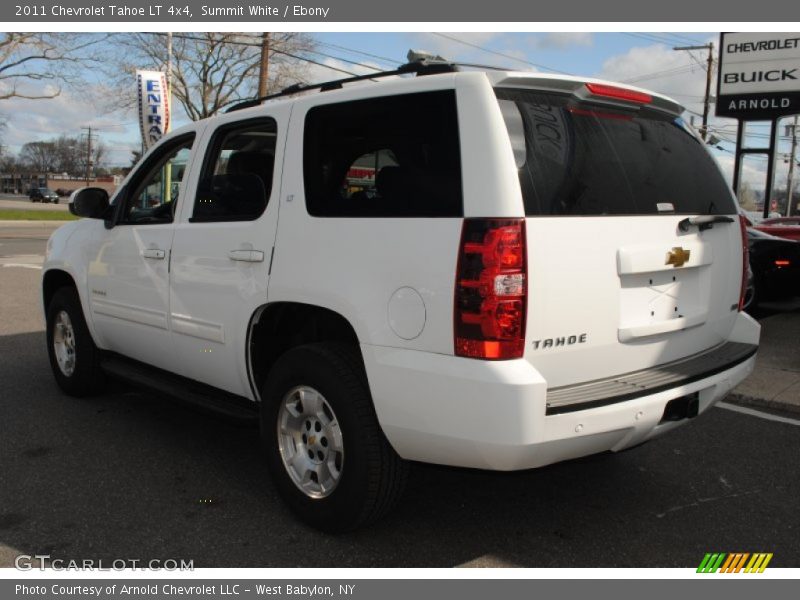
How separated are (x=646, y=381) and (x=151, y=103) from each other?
1997cm

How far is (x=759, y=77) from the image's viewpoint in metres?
15.7

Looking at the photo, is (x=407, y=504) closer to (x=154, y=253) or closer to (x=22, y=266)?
(x=154, y=253)

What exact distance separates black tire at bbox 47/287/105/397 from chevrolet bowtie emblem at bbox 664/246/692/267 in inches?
160

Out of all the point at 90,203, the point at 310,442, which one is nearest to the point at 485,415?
the point at 310,442

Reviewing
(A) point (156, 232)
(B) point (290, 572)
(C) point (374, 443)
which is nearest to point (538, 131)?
(C) point (374, 443)

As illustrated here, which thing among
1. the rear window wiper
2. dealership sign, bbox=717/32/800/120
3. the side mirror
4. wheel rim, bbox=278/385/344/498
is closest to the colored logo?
the rear window wiper

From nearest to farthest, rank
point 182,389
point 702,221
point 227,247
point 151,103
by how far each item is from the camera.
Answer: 1. point 702,221
2. point 227,247
3. point 182,389
4. point 151,103

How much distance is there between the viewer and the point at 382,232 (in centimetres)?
290

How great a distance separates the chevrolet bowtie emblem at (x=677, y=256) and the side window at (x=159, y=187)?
2.81 meters

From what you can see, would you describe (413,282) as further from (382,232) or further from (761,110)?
(761,110)

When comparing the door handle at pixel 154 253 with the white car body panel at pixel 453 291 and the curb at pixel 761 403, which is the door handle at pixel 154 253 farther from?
the curb at pixel 761 403

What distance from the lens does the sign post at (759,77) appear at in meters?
15.3

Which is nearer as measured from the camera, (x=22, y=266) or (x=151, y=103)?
(x=22, y=266)

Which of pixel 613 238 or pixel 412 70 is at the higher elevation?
pixel 412 70
